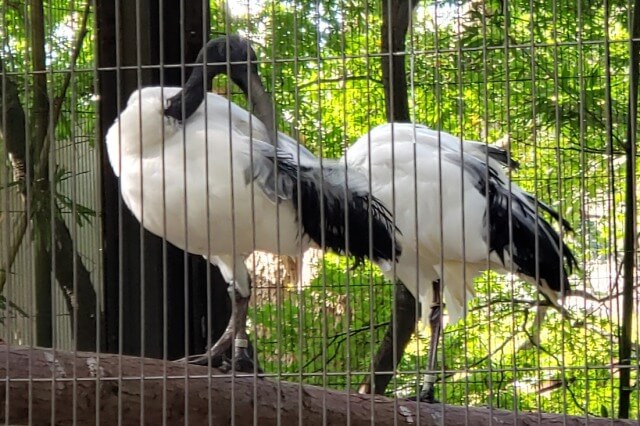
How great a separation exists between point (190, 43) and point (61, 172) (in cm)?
71

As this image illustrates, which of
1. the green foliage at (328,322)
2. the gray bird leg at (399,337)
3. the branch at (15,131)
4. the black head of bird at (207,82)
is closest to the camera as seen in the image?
the black head of bird at (207,82)

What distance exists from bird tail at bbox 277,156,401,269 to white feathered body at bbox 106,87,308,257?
0.07 meters

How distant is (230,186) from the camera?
3.42 metres

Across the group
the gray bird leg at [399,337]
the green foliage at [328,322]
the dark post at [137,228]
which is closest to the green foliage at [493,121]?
the green foliage at [328,322]

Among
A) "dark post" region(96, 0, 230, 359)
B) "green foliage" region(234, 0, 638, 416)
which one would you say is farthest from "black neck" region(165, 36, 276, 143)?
"green foliage" region(234, 0, 638, 416)

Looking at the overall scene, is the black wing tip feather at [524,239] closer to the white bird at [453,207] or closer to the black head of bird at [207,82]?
the white bird at [453,207]

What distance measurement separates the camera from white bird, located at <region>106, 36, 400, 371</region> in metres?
3.48

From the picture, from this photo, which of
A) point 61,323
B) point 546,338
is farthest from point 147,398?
point 546,338

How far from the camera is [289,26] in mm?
4691

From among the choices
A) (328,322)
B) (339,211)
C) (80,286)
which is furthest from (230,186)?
(328,322)

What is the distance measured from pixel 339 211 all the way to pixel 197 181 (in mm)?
464

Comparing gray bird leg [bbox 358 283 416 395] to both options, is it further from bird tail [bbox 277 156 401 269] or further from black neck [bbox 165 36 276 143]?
black neck [bbox 165 36 276 143]

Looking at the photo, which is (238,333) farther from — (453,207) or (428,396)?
(453,207)

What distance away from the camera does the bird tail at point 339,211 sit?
355 centimetres
